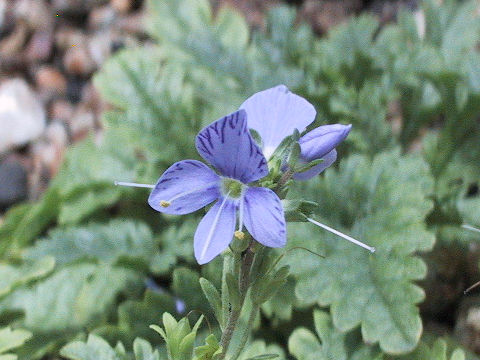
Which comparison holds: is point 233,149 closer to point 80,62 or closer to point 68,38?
point 80,62

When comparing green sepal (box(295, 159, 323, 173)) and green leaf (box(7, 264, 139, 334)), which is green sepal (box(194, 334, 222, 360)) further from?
green leaf (box(7, 264, 139, 334))

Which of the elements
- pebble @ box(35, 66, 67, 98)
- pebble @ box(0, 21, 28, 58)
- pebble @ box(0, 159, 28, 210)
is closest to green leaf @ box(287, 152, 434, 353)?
pebble @ box(0, 159, 28, 210)

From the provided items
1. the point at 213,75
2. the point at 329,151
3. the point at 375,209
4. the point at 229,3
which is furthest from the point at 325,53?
the point at 329,151

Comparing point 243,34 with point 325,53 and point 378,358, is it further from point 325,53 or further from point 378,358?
point 378,358

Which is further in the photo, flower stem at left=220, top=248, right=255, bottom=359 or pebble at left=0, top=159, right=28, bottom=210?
pebble at left=0, top=159, right=28, bottom=210

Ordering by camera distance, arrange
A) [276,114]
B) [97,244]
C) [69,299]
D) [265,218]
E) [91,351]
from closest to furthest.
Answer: [265,218] → [276,114] → [91,351] → [69,299] → [97,244]

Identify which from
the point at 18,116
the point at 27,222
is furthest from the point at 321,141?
the point at 18,116

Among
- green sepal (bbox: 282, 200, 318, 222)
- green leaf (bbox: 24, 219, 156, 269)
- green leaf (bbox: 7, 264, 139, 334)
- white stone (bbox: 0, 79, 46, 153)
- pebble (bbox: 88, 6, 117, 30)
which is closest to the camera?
green sepal (bbox: 282, 200, 318, 222)
